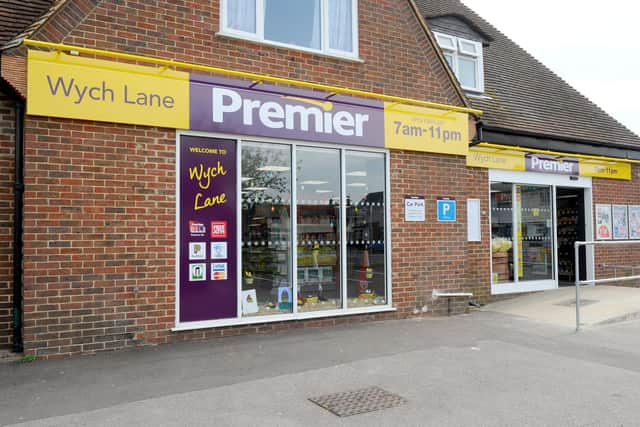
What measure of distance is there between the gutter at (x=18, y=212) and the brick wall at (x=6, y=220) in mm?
53

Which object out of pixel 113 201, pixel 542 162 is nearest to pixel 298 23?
pixel 113 201

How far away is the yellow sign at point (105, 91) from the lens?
20.7 feet

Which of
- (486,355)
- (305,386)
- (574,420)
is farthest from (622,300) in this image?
(305,386)

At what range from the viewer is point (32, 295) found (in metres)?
6.22

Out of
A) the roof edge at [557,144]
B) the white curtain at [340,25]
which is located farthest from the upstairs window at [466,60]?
the white curtain at [340,25]

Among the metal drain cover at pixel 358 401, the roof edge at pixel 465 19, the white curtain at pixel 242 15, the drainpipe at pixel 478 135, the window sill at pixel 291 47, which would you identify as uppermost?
the roof edge at pixel 465 19

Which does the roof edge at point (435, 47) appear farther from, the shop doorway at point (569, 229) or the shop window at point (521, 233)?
the shop doorway at point (569, 229)

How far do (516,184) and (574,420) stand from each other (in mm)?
7999

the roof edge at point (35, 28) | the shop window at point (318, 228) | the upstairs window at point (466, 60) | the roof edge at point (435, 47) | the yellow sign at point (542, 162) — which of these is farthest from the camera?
the upstairs window at point (466, 60)

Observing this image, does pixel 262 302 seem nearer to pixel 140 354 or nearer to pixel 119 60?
pixel 140 354

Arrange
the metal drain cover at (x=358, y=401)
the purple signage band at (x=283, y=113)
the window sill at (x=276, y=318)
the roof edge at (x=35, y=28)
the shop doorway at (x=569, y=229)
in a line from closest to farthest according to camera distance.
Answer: the metal drain cover at (x=358, y=401)
the roof edge at (x=35, y=28)
the window sill at (x=276, y=318)
the purple signage band at (x=283, y=113)
the shop doorway at (x=569, y=229)

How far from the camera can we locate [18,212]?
6488 mm

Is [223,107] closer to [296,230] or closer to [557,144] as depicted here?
[296,230]

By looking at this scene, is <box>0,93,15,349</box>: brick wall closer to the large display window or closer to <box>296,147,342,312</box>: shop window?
the large display window
